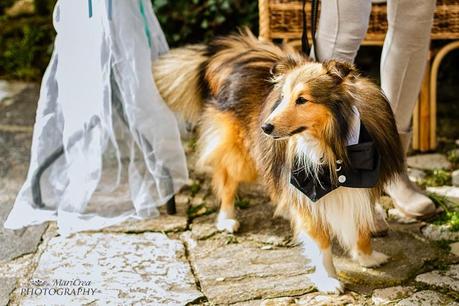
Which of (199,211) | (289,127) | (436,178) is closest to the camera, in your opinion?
(289,127)

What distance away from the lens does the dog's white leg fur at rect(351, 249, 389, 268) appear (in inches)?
95.7

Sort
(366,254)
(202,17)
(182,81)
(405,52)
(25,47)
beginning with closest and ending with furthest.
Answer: (366,254)
(405,52)
(182,81)
(202,17)
(25,47)

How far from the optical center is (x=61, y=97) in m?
2.66

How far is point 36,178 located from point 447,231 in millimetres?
1586

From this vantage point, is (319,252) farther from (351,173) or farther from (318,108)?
(318,108)

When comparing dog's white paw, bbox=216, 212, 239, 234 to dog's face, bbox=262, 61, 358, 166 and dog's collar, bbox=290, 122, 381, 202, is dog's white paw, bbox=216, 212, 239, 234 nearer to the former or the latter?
dog's collar, bbox=290, 122, 381, 202

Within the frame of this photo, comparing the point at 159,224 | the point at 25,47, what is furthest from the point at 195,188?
the point at 25,47

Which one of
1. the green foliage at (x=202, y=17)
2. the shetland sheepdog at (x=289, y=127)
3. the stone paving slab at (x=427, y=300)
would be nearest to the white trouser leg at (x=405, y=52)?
the shetland sheepdog at (x=289, y=127)

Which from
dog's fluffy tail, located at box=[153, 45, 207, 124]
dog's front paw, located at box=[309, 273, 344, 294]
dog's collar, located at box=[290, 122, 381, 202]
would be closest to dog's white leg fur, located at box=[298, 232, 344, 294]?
dog's front paw, located at box=[309, 273, 344, 294]

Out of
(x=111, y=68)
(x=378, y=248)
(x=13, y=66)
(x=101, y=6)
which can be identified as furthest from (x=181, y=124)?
(x=13, y=66)

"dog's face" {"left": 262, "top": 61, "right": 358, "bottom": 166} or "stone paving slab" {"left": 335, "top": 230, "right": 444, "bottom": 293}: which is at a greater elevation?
"dog's face" {"left": 262, "top": 61, "right": 358, "bottom": 166}

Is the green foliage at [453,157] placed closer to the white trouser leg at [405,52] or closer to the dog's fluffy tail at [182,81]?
the white trouser leg at [405,52]

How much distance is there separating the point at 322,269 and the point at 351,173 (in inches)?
14.4

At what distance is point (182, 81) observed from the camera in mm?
2693
